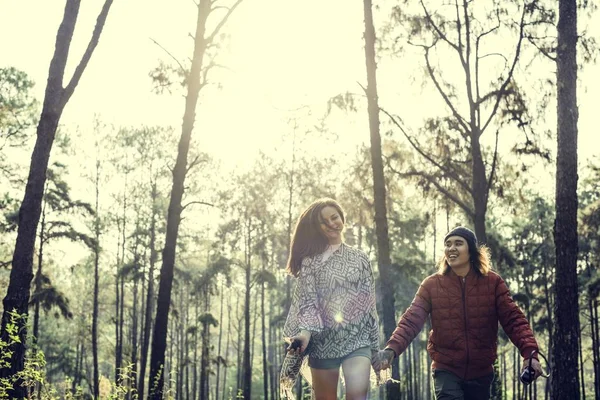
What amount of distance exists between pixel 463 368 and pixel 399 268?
2323 cm

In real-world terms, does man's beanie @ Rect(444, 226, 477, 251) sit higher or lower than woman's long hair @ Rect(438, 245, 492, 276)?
higher

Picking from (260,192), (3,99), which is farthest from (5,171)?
(260,192)

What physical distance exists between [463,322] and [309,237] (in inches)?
53.4

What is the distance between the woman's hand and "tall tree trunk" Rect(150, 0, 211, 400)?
20.9 ft

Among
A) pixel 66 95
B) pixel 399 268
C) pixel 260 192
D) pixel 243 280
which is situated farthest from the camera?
pixel 243 280

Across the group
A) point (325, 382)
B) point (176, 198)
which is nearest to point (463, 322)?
point (325, 382)

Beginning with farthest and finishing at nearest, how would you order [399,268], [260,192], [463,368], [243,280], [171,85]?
[243,280]
[260,192]
[399,268]
[171,85]
[463,368]

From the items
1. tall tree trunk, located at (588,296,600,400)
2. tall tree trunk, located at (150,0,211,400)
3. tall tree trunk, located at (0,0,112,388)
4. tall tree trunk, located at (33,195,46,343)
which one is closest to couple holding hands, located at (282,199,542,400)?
tall tree trunk, located at (0,0,112,388)

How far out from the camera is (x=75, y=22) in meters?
9.25

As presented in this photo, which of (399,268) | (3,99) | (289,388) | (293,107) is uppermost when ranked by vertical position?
(3,99)

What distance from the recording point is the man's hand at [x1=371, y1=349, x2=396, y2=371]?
487 centimetres

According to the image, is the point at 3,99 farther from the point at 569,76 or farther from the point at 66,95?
the point at 569,76

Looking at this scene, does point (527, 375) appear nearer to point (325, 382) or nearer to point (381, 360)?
point (381, 360)

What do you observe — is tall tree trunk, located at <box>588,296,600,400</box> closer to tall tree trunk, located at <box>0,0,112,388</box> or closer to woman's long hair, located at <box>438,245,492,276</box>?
tall tree trunk, located at <box>0,0,112,388</box>
